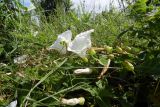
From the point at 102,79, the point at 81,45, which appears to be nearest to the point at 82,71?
the point at 102,79

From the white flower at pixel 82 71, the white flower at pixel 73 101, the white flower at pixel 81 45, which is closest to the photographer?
the white flower at pixel 73 101

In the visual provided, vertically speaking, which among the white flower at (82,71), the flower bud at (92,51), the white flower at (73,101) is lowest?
the white flower at (73,101)

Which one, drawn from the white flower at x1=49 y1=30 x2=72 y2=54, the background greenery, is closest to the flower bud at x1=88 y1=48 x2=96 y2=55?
the background greenery

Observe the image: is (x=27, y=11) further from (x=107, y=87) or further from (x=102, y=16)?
(x=107, y=87)

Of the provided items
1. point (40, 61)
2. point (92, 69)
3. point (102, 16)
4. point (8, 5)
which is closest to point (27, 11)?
point (8, 5)

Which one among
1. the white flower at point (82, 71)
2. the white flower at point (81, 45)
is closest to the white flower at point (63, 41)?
the white flower at point (81, 45)

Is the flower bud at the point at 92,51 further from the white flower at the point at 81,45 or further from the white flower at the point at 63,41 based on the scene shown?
the white flower at the point at 63,41

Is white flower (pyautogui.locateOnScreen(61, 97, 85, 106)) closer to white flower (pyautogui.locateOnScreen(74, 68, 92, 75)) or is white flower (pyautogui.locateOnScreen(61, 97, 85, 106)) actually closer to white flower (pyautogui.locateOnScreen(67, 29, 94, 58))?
white flower (pyautogui.locateOnScreen(74, 68, 92, 75))

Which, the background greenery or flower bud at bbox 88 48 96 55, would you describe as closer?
the background greenery

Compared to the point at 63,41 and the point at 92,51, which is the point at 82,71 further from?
the point at 63,41
